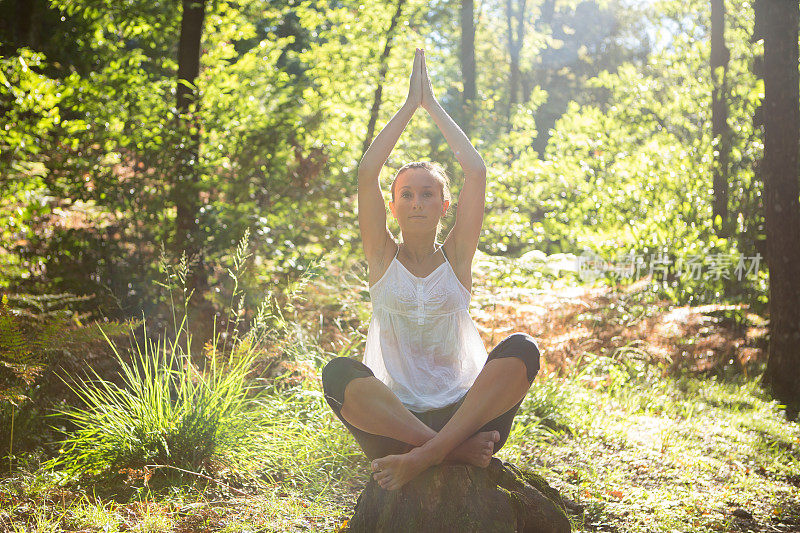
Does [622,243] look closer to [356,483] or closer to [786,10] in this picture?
[786,10]

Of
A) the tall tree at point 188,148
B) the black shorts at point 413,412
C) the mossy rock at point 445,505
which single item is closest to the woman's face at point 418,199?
the black shorts at point 413,412

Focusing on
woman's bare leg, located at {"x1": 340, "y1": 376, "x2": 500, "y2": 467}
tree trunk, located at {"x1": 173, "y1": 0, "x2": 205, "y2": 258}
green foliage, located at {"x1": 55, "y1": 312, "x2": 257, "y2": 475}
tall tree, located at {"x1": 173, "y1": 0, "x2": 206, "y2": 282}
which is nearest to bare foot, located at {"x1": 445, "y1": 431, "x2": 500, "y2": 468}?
woman's bare leg, located at {"x1": 340, "y1": 376, "x2": 500, "y2": 467}

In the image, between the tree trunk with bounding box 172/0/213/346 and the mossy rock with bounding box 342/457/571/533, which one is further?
the tree trunk with bounding box 172/0/213/346

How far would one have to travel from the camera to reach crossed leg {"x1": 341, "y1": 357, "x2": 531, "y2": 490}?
2.56 meters

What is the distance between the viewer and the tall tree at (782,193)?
6262 millimetres

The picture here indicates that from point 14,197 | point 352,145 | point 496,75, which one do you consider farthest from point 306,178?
point 496,75

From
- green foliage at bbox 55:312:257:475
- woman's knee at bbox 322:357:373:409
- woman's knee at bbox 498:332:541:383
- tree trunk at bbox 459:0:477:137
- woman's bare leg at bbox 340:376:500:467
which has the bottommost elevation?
green foliage at bbox 55:312:257:475

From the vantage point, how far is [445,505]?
263 cm

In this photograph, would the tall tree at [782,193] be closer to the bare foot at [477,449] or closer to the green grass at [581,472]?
the green grass at [581,472]

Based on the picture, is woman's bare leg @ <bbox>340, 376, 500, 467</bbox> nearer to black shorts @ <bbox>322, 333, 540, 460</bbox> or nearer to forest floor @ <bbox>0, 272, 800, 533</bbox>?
black shorts @ <bbox>322, 333, 540, 460</bbox>

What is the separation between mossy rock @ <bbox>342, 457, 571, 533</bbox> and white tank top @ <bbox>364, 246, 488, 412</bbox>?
0.31 m

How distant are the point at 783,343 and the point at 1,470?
20.7 ft

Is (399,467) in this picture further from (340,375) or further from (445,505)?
(340,375)

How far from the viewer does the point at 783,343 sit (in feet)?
21.0
